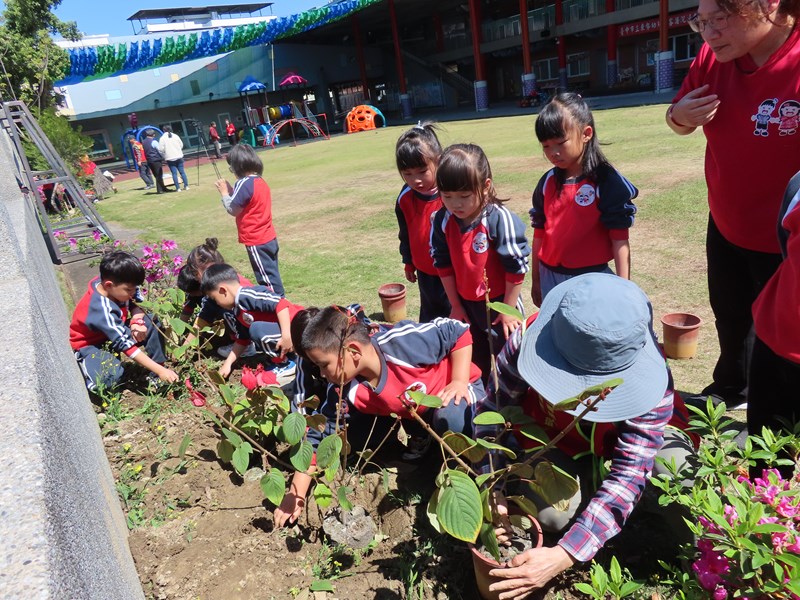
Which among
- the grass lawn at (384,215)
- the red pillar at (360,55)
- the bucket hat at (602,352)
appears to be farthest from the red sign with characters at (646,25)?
the bucket hat at (602,352)

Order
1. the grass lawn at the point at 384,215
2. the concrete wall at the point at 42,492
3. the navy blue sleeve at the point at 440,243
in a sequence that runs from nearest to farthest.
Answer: the concrete wall at the point at 42,492 → the navy blue sleeve at the point at 440,243 → the grass lawn at the point at 384,215

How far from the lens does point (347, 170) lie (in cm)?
1315

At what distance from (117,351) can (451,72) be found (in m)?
32.1

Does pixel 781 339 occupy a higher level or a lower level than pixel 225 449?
higher

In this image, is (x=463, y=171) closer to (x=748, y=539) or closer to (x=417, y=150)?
(x=417, y=150)

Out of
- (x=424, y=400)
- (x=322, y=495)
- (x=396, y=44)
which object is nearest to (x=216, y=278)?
(x=322, y=495)

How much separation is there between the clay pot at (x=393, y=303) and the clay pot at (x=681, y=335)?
1.65m

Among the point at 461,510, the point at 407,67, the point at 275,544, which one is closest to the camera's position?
the point at 461,510

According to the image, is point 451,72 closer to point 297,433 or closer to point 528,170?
point 528,170

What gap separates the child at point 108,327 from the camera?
304 cm

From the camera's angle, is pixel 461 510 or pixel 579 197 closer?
pixel 461 510

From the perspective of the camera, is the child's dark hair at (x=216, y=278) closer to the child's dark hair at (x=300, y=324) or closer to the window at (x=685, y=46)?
the child's dark hair at (x=300, y=324)

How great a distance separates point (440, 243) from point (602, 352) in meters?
1.46

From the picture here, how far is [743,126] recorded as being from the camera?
1.91 meters
